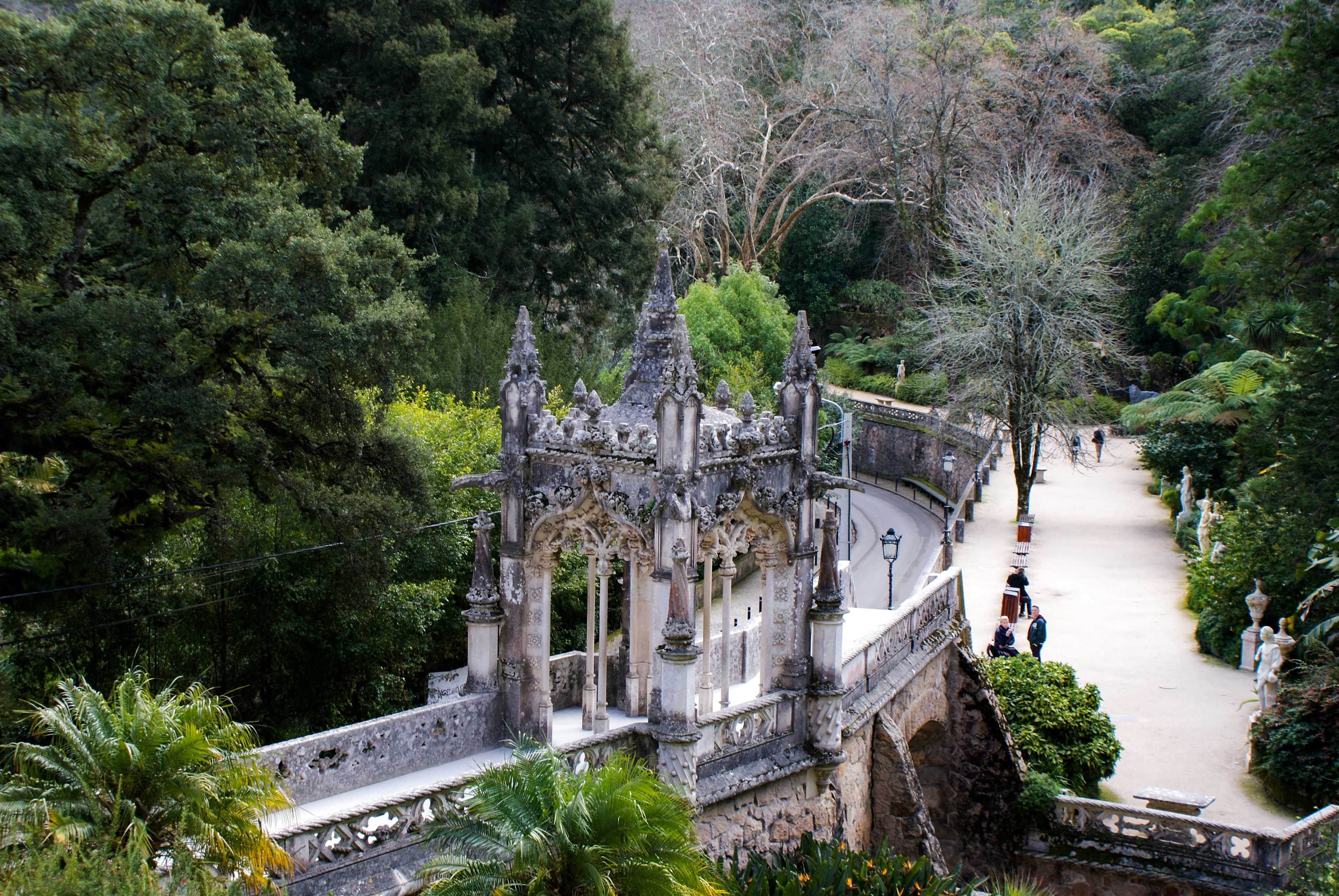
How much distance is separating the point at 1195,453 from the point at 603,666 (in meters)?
29.1

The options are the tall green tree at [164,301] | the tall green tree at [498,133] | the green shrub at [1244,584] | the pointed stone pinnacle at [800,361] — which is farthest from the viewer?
the tall green tree at [498,133]

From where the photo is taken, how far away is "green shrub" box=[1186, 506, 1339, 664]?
79.2ft

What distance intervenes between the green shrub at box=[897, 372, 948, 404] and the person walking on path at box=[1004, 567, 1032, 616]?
16.2 metres

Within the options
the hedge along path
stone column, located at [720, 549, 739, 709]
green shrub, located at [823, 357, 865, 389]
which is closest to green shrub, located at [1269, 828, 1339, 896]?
the hedge along path

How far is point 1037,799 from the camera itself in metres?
19.2

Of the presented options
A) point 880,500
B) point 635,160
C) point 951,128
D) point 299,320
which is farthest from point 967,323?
point 299,320

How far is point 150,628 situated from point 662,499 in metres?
8.79

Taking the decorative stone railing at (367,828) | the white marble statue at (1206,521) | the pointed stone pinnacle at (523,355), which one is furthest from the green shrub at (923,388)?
the decorative stone railing at (367,828)

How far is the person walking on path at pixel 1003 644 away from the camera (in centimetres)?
2345

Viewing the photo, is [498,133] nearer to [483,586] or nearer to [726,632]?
[483,586]

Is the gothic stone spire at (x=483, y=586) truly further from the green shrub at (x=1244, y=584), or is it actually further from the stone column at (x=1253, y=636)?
the stone column at (x=1253, y=636)

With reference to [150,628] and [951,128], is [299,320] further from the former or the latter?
[951,128]

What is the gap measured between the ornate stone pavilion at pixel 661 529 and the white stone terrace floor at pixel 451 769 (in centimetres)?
28

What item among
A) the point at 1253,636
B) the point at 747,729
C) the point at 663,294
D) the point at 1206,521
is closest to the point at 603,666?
the point at 747,729
